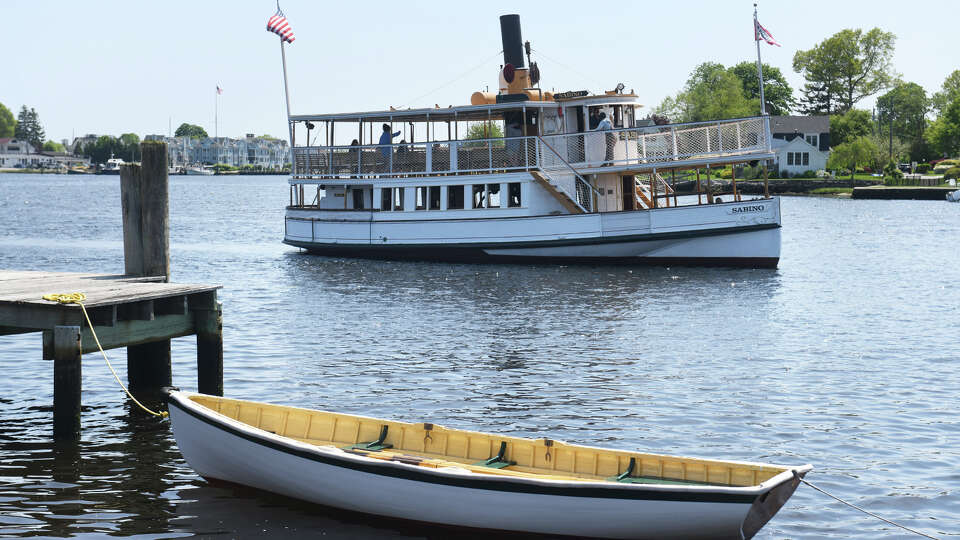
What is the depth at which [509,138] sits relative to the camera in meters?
34.8

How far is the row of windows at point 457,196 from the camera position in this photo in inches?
1405

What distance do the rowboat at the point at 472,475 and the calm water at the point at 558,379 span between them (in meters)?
0.47

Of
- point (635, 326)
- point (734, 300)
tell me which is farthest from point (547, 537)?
point (734, 300)

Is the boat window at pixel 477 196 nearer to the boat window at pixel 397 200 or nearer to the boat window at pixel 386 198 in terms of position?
the boat window at pixel 397 200

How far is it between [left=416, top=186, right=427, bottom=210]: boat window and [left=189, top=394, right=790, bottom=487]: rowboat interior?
2519 cm

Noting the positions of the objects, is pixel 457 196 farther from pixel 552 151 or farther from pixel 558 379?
pixel 558 379

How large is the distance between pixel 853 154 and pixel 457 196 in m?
86.4

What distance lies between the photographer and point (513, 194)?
3562cm

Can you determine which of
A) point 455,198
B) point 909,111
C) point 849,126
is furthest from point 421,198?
point 909,111

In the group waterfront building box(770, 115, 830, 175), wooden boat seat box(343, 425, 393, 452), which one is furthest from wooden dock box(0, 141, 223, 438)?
waterfront building box(770, 115, 830, 175)

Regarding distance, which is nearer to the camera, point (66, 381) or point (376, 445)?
point (376, 445)

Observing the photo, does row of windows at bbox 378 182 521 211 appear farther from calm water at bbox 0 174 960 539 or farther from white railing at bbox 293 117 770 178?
calm water at bbox 0 174 960 539

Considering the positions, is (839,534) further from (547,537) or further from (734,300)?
(734,300)

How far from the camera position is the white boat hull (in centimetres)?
3375
